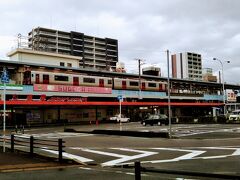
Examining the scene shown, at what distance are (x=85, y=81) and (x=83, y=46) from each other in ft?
208

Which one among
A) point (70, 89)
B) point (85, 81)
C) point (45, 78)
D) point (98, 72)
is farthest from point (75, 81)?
point (98, 72)

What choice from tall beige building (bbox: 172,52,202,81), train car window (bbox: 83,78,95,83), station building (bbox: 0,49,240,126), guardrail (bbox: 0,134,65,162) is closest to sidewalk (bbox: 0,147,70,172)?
guardrail (bbox: 0,134,65,162)

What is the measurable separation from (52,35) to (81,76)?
58469mm

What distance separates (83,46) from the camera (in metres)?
123

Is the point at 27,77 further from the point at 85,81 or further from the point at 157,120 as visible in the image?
the point at 157,120

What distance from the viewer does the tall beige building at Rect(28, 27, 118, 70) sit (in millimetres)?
113562

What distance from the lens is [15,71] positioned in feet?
196

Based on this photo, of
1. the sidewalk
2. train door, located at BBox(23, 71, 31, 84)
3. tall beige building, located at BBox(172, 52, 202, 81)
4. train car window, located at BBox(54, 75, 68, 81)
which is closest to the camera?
the sidewalk

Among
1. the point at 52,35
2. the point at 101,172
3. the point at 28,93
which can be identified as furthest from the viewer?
the point at 52,35

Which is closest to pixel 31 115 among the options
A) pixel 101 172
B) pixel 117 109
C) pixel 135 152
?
pixel 117 109

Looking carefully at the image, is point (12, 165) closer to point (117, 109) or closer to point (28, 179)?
point (28, 179)

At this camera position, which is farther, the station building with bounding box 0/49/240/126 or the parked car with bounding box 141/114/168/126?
the station building with bounding box 0/49/240/126

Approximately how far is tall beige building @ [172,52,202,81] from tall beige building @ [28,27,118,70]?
122 feet

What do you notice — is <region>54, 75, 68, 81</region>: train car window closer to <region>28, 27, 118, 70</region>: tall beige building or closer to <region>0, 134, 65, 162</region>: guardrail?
<region>0, 134, 65, 162</region>: guardrail
